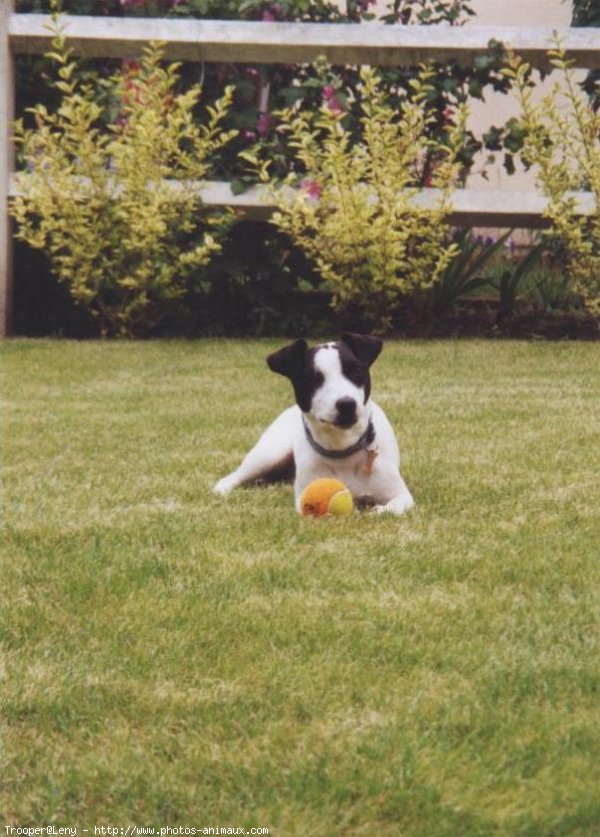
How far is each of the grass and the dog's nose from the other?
1.05 ft

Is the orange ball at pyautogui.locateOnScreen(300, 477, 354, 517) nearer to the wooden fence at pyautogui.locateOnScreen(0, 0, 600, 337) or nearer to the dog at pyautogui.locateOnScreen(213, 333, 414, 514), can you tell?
the dog at pyautogui.locateOnScreen(213, 333, 414, 514)

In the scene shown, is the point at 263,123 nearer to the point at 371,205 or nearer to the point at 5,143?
the point at 371,205

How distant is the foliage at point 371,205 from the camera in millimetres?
7758

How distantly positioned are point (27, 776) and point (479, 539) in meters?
1.78

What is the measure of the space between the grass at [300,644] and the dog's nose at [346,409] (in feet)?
1.05

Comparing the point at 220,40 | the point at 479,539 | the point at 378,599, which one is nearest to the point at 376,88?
the point at 220,40

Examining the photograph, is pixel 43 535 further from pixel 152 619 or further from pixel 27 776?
pixel 27 776

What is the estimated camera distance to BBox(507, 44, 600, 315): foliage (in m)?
7.87

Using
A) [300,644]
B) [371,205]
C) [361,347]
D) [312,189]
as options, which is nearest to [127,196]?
[312,189]

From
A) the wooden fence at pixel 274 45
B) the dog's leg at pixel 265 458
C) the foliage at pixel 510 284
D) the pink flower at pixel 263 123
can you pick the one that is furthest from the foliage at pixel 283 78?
the dog's leg at pixel 265 458

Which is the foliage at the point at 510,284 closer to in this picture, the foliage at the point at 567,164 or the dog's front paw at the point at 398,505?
the foliage at the point at 567,164

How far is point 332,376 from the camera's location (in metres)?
4.05

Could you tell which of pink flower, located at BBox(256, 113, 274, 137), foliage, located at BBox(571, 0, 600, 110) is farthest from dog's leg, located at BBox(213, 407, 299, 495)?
foliage, located at BBox(571, 0, 600, 110)

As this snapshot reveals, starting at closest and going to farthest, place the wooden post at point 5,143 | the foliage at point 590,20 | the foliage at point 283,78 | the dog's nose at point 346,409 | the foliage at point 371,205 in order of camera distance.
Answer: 1. the dog's nose at point 346,409
2. the foliage at point 371,205
3. the wooden post at point 5,143
4. the foliage at point 283,78
5. the foliage at point 590,20
